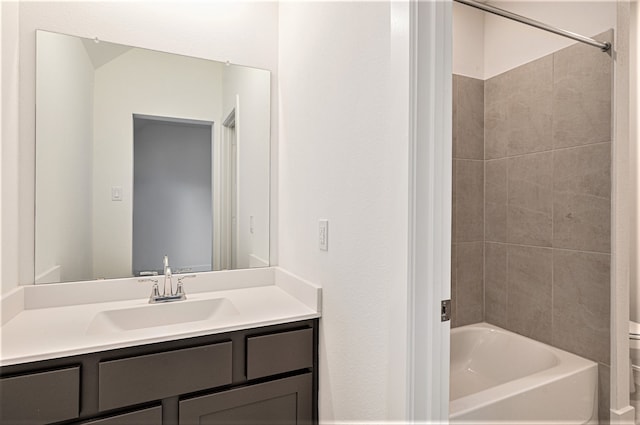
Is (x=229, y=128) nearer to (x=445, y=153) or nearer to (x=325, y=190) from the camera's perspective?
(x=325, y=190)

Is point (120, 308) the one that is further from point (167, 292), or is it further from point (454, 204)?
point (454, 204)

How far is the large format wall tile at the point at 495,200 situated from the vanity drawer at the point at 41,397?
2.11 metres

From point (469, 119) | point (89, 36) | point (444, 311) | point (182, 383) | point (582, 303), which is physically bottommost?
point (182, 383)

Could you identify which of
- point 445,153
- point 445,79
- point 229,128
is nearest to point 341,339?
point 445,153

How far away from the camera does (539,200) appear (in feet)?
6.35

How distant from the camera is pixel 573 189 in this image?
69.8 inches

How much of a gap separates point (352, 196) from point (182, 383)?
0.83 m

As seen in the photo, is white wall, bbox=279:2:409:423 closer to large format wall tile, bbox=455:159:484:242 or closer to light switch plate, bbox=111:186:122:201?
light switch plate, bbox=111:186:122:201

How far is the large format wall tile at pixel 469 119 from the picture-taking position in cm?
213

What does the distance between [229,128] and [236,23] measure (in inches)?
20.4

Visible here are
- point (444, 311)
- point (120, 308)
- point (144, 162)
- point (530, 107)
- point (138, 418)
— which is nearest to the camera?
point (444, 311)

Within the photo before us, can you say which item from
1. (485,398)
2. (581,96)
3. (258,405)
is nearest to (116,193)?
(258,405)

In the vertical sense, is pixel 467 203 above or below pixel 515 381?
above

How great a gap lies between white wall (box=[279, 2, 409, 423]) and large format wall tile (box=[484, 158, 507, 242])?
4.14 ft
